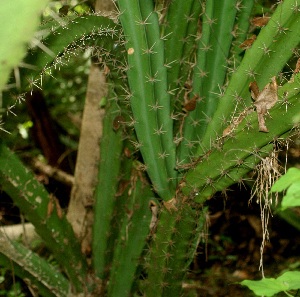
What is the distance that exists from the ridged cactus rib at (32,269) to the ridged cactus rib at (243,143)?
0.84m

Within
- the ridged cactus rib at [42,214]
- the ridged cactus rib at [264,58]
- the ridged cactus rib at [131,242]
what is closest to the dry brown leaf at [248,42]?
the ridged cactus rib at [264,58]

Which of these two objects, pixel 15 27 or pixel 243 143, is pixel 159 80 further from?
pixel 15 27

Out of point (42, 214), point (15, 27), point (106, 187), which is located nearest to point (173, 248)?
point (106, 187)

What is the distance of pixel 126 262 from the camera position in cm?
173

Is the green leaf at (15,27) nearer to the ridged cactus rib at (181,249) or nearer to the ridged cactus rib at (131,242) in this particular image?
the ridged cactus rib at (181,249)

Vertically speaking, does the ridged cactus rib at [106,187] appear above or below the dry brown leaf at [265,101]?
below

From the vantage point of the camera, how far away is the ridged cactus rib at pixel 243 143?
A: 1119 mm

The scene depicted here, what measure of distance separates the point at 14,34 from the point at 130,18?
0.82 metres

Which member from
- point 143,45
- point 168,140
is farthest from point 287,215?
point 143,45

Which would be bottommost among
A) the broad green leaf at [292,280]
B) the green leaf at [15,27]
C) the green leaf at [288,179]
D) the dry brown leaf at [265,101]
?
the broad green leaf at [292,280]

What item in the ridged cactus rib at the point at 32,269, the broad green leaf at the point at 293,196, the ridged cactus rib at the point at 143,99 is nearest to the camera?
the broad green leaf at the point at 293,196

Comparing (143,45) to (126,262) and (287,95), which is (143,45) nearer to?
(287,95)

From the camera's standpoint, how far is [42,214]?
166 centimetres

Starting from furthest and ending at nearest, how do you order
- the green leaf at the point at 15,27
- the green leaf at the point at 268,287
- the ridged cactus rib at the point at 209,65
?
the ridged cactus rib at the point at 209,65, the green leaf at the point at 268,287, the green leaf at the point at 15,27
